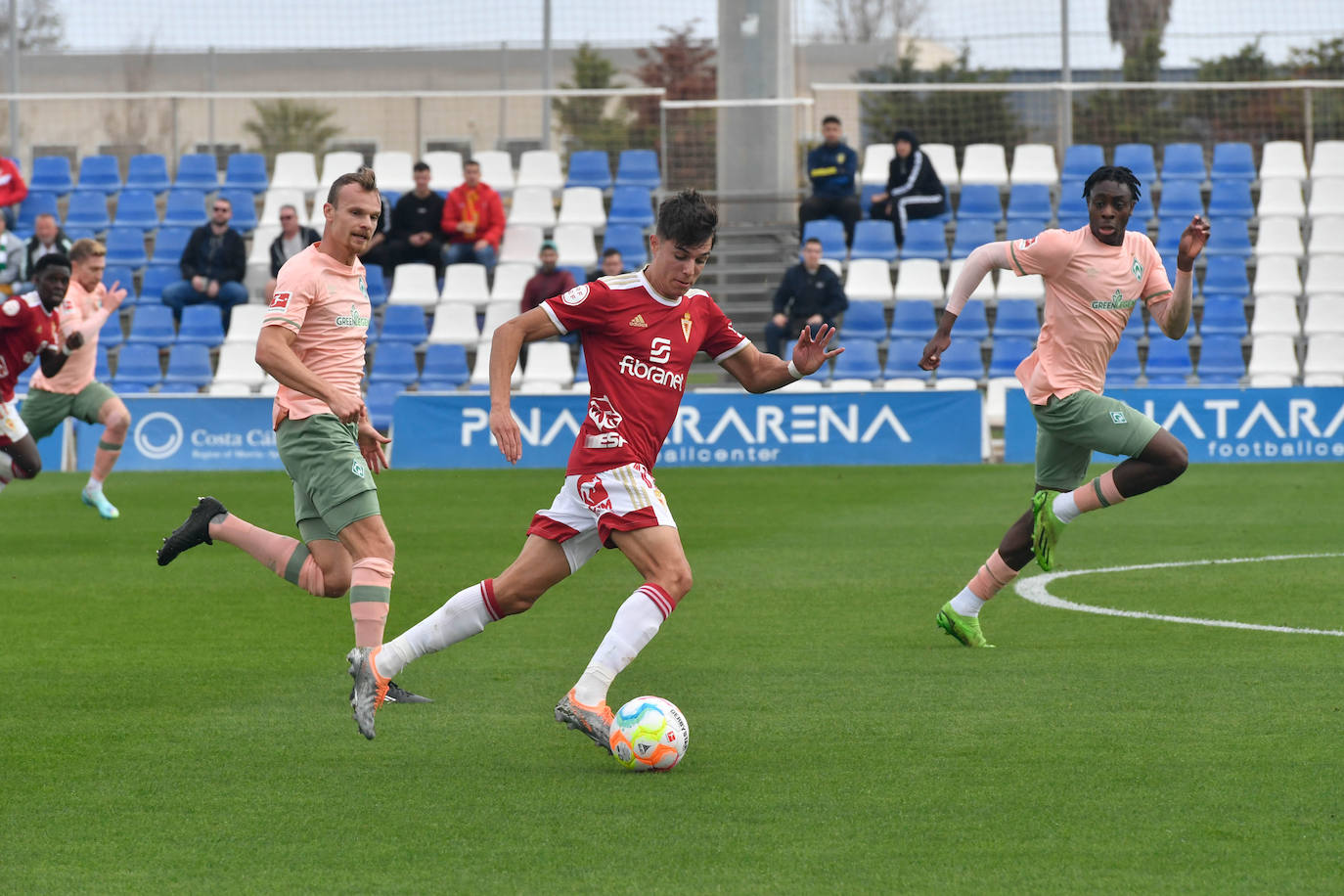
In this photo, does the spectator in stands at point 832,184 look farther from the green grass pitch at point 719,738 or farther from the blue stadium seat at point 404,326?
the green grass pitch at point 719,738

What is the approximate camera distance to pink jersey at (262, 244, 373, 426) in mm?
7211

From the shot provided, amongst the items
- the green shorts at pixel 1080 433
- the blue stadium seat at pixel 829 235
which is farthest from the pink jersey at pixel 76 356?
the blue stadium seat at pixel 829 235

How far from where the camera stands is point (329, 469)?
7.30 metres

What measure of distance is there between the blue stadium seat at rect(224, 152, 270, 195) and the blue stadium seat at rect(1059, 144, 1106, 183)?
11.5 m

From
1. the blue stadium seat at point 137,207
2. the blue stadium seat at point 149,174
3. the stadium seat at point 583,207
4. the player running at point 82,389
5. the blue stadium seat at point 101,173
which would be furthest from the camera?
the blue stadium seat at point 101,173

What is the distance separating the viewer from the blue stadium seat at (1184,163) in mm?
23938

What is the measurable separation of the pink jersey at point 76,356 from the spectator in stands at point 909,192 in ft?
36.5

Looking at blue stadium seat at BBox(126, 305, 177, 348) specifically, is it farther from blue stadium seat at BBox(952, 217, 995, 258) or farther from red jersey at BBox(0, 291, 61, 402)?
red jersey at BBox(0, 291, 61, 402)

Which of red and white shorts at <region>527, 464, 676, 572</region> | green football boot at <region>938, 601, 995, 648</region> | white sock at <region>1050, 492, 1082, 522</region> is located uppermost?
red and white shorts at <region>527, 464, 676, 572</region>

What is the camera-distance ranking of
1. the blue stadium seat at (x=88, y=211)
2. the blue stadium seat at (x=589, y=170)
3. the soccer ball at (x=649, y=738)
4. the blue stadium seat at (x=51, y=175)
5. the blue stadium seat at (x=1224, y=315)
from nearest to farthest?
the soccer ball at (x=649, y=738) < the blue stadium seat at (x=1224, y=315) < the blue stadium seat at (x=589, y=170) < the blue stadium seat at (x=88, y=211) < the blue stadium seat at (x=51, y=175)

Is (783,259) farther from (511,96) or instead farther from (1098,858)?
(1098,858)

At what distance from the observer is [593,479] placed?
20.3 feet

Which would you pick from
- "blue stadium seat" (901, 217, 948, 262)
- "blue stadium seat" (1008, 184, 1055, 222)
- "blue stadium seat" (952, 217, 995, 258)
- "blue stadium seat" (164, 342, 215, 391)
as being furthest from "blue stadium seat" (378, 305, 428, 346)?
"blue stadium seat" (1008, 184, 1055, 222)

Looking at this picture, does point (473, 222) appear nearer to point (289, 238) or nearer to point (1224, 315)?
point (289, 238)
